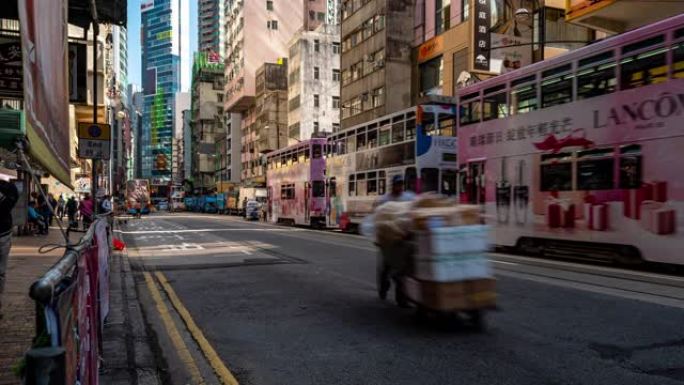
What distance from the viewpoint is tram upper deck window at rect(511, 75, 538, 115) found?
1449cm

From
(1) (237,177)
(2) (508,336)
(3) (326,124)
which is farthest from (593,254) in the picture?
(1) (237,177)

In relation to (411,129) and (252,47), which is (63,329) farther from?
(252,47)

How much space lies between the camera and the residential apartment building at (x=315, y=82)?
66562 mm

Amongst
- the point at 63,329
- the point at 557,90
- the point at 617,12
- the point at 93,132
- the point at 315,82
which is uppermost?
the point at 315,82

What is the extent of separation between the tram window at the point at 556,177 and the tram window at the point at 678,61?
10.5 ft

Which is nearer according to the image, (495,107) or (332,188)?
(495,107)

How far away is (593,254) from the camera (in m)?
12.5

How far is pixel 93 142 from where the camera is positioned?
12.8m

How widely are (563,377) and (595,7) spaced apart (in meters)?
16.7

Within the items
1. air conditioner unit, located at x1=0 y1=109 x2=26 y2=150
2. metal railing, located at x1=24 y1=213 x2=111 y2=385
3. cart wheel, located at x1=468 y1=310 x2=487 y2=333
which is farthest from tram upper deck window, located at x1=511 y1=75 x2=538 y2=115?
metal railing, located at x1=24 y1=213 x2=111 y2=385

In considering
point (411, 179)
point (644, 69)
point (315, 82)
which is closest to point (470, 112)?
point (411, 179)

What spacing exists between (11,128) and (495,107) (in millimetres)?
13473

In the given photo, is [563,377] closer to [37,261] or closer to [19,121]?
[19,121]

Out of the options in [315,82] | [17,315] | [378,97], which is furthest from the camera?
[315,82]
